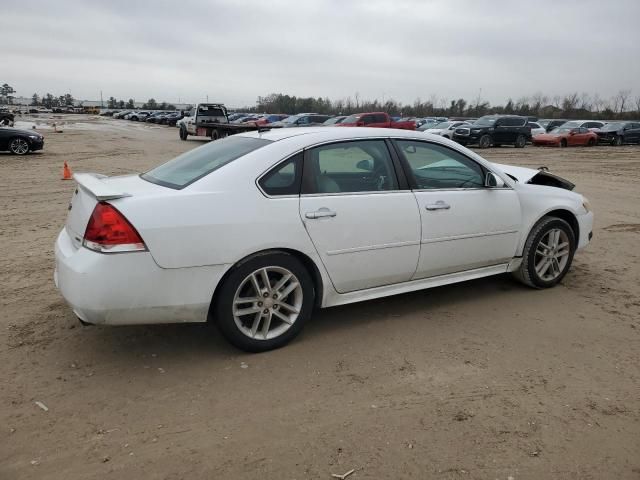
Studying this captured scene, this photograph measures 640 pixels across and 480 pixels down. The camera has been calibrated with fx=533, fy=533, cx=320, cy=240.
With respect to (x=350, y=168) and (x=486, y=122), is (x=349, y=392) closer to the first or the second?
(x=350, y=168)

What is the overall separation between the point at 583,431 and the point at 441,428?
2.48ft

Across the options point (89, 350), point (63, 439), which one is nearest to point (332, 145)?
point (89, 350)

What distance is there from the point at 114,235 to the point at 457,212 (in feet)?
8.58

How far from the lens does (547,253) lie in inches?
197

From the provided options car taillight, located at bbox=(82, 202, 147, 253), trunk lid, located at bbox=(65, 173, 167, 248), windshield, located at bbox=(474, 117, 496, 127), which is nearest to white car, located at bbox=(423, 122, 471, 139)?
windshield, located at bbox=(474, 117, 496, 127)

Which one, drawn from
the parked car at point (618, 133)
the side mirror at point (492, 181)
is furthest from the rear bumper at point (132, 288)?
the parked car at point (618, 133)

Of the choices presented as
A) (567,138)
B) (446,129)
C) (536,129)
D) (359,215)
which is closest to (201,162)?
(359,215)

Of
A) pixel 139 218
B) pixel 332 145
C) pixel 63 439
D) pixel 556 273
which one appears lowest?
pixel 63 439

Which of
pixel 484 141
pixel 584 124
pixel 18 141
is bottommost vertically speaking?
pixel 18 141

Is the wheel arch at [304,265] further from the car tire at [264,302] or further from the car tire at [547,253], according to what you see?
the car tire at [547,253]

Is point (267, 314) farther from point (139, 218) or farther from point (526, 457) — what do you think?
point (526, 457)

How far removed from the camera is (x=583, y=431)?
2.85 meters

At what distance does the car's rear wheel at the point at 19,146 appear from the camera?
1769 cm

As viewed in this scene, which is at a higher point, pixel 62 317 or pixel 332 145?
pixel 332 145
